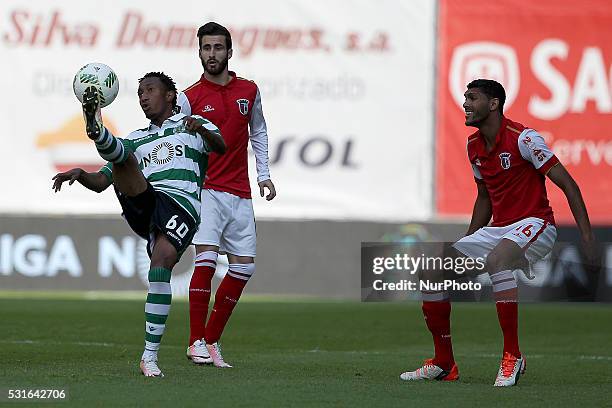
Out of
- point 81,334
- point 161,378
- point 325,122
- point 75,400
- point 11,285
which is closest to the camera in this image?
point 75,400

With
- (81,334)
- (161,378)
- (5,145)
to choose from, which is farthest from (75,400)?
(5,145)

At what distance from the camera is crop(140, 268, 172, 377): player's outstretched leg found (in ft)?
25.0

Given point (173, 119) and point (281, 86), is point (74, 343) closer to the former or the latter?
point (173, 119)

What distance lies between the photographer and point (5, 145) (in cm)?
1755

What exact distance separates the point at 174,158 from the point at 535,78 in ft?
35.2

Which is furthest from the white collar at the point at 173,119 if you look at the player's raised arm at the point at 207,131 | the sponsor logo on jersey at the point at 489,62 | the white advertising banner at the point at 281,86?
the sponsor logo on jersey at the point at 489,62

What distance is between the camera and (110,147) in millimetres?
7359

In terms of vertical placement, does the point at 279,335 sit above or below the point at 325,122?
below

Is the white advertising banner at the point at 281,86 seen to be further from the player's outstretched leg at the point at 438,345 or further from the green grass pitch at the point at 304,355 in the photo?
the player's outstretched leg at the point at 438,345

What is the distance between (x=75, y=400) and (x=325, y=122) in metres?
11.6

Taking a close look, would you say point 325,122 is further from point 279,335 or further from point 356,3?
point 279,335

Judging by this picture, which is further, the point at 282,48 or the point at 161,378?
the point at 282,48

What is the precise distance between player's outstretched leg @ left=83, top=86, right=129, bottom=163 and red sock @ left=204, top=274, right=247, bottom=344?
1.73m

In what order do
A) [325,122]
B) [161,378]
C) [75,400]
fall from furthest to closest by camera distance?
[325,122]
[161,378]
[75,400]
